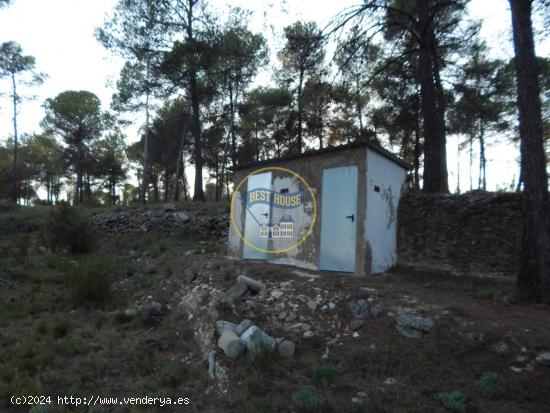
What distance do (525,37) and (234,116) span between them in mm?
15159

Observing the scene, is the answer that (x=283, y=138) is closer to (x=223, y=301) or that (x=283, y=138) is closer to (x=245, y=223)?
(x=245, y=223)

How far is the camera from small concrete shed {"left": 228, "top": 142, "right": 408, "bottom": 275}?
622 cm

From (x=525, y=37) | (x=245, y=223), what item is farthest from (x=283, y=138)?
(x=525, y=37)

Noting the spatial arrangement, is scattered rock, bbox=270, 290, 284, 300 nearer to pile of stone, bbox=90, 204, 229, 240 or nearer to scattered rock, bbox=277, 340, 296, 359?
scattered rock, bbox=277, 340, 296, 359

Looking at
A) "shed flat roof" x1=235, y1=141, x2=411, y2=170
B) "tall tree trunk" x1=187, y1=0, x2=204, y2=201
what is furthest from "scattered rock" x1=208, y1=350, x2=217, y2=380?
"tall tree trunk" x1=187, y1=0, x2=204, y2=201

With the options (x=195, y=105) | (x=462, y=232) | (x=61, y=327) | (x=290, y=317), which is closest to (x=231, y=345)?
(x=290, y=317)

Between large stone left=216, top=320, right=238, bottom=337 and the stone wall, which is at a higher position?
the stone wall

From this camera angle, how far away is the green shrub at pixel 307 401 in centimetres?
304

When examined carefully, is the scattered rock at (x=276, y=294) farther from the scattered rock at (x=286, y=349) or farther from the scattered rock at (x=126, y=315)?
the scattered rock at (x=126, y=315)

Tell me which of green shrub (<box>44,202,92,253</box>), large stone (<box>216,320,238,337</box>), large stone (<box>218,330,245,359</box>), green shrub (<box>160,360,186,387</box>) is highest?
green shrub (<box>44,202,92,253</box>)

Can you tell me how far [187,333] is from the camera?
4973 mm

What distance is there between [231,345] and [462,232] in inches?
217

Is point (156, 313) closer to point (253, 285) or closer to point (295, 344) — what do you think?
point (253, 285)

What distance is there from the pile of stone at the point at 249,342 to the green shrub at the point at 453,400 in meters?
1.69
